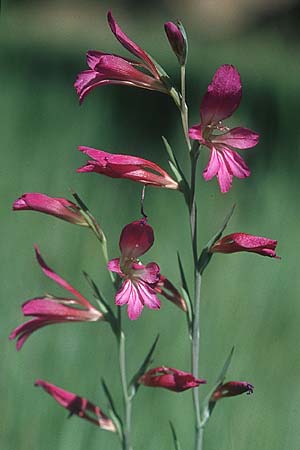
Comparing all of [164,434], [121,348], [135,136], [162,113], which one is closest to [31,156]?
[135,136]

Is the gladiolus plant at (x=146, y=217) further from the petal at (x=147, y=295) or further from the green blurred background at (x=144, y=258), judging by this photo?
the green blurred background at (x=144, y=258)

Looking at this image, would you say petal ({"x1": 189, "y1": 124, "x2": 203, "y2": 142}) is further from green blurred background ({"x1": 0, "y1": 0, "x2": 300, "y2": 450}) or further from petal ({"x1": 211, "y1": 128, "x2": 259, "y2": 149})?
green blurred background ({"x1": 0, "y1": 0, "x2": 300, "y2": 450})

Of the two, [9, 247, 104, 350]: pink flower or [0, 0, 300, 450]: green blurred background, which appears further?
[0, 0, 300, 450]: green blurred background

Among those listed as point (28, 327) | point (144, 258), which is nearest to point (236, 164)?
point (28, 327)

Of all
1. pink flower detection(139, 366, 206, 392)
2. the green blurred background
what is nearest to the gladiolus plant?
pink flower detection(139, 366, 206, 392)

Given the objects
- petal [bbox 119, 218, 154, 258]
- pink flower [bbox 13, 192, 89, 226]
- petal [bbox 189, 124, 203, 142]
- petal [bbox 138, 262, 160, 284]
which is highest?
petal [bbox 189, 124, 203, 142]

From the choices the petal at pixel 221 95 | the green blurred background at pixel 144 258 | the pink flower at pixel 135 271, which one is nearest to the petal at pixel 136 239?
the pink flower at pixel 135 271

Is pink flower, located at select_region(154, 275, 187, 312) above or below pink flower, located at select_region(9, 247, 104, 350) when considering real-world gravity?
above
